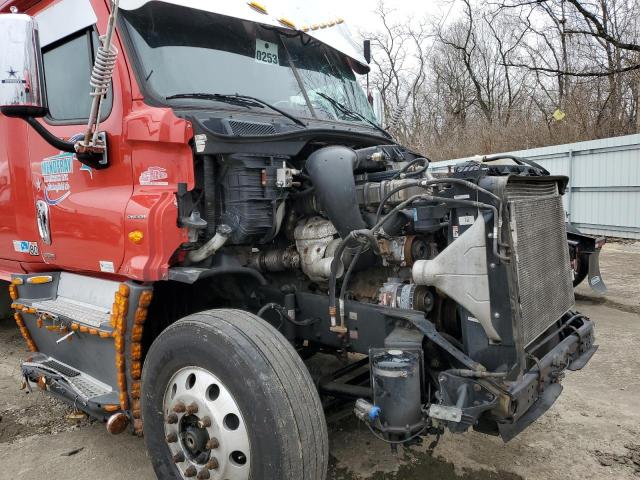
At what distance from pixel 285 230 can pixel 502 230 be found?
1377mm

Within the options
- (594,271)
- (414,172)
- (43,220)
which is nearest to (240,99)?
(414,172)

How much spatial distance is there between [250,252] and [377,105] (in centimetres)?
203

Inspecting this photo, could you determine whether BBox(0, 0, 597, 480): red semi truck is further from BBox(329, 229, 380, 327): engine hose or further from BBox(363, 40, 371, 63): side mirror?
BBox(363, 40, 371, 63): side mirror

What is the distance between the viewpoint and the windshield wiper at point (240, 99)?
3.04 m

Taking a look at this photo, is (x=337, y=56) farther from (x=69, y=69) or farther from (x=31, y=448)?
(x=31, y=448)

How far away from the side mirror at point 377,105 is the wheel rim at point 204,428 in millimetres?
2741

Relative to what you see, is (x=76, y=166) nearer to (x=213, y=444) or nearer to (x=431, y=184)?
(x=213, y=444)

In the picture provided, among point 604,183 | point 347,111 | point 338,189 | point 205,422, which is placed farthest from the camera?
point 604,183

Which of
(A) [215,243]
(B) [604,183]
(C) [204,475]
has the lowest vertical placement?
(C) [204,475]

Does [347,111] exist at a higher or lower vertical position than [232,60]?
lower

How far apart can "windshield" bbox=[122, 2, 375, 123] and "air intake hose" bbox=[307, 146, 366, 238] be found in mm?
632

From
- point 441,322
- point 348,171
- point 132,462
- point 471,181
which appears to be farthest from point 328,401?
point 471,181

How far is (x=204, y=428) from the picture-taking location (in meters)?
2.51

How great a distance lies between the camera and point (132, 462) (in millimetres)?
3281
